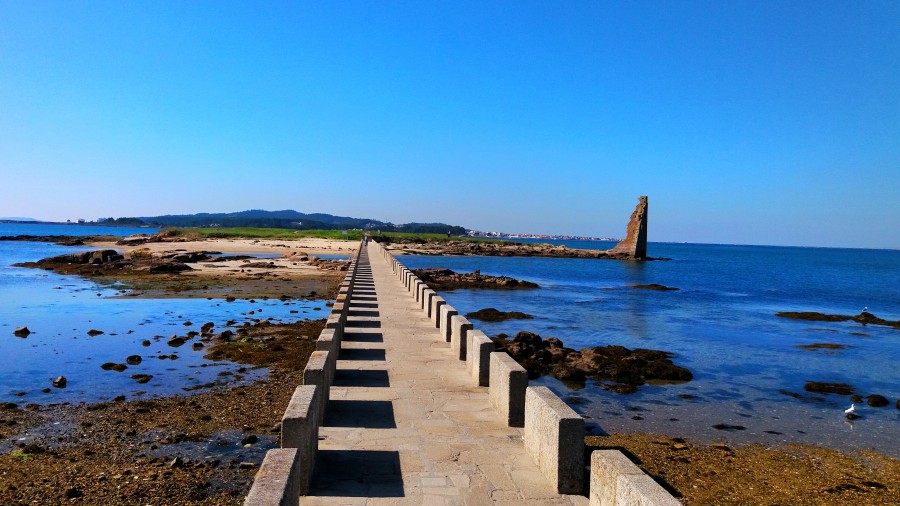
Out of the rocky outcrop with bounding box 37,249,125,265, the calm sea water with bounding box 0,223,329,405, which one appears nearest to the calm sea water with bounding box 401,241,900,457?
the calm sea water with bounding box 0,223,329,405

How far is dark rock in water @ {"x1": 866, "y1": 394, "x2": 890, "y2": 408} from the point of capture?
12864 millimetres

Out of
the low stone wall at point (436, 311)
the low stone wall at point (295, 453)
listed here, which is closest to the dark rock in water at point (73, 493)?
the low stone wall at point (295, 453)

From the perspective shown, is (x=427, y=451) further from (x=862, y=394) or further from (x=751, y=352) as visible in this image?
(x=751, y=352)

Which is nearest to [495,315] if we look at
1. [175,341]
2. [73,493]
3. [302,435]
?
[175,341]

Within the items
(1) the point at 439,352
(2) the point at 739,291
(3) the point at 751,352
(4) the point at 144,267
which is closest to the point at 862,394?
(3) the point at 751,352

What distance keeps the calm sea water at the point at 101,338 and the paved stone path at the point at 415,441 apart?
13.3 ft

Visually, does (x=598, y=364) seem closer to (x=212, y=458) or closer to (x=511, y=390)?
(x=511, y=390)

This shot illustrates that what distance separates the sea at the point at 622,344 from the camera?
10906 mm

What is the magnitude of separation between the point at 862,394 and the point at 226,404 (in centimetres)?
1383

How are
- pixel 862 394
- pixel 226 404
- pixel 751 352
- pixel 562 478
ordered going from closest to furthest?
pixel 562 478 < pixel 226 404 < pixel 862 394 < pixel 751 352

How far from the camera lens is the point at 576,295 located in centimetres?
3606

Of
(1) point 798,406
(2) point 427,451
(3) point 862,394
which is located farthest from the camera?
(3) point 862,394

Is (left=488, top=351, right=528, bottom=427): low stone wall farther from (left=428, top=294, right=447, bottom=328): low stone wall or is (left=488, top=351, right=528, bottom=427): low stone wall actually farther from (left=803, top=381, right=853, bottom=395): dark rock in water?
(left=803, top=381, right=853, bottom=395): dark rock in water

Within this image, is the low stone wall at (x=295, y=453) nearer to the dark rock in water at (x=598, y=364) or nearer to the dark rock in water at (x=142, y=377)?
the dark rock in water at (x=142, y=377)
